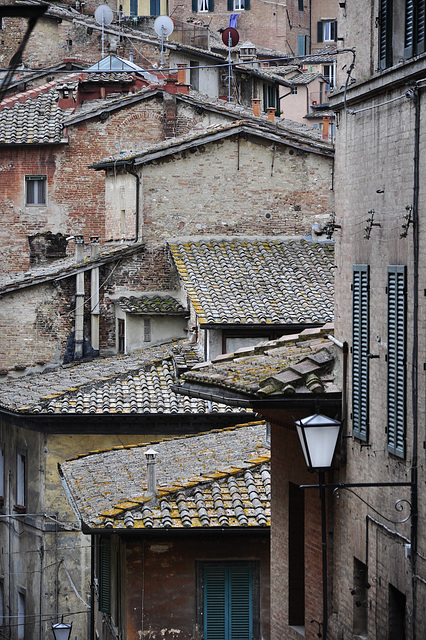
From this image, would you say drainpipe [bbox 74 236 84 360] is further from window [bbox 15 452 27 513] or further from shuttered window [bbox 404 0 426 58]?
shuttered window [bbox 404 0 426 58]

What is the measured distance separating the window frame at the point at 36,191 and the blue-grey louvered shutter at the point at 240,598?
20.3 meters

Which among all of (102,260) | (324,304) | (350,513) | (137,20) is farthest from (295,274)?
(137,20)

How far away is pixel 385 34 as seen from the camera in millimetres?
9789

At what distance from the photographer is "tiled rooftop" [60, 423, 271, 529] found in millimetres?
15531

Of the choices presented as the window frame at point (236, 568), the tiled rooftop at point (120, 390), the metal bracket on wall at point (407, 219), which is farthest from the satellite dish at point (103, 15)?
the metal bracket on wall at point (407, 219)

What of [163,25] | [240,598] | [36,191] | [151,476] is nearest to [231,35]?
[163,25]

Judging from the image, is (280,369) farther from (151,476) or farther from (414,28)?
(151,476)

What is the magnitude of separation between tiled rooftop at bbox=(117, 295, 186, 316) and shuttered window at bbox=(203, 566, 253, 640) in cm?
1152

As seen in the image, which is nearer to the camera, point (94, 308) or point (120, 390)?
point (120, 390)

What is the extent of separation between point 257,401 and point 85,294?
18.6 metres

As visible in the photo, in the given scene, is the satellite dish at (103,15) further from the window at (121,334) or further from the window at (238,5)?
the window at (238,5)

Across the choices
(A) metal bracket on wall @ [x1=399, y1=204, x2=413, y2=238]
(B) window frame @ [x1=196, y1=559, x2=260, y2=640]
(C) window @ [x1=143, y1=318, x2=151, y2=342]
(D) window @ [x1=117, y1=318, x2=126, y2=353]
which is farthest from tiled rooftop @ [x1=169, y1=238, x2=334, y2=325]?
(A) metal bracket on wall @ [x1=399, y1=204, x2=413, y2=238]

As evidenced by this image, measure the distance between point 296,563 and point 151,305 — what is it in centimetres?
1605

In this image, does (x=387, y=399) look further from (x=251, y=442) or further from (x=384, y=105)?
(x=251, y=442)
